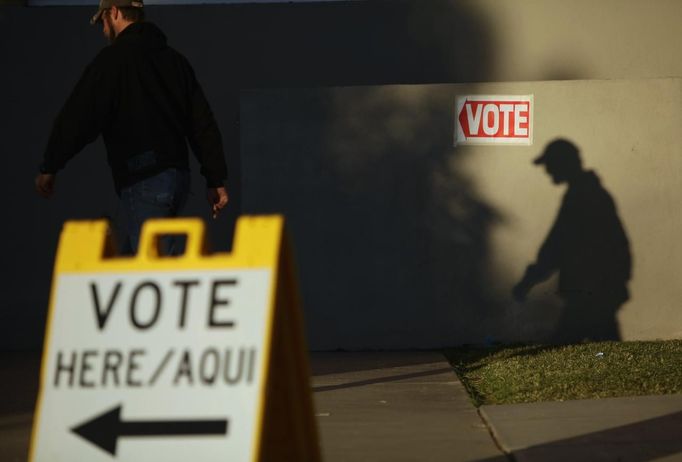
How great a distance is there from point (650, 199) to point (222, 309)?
21.1 feet

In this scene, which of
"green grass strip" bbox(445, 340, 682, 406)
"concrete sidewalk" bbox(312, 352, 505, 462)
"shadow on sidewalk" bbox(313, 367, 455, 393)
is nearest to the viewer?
"concrete sidewalk" bbox(312, 352, 505, 462)

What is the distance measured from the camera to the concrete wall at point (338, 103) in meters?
10.3

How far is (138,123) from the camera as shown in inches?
266

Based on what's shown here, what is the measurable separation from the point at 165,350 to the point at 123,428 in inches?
11.4

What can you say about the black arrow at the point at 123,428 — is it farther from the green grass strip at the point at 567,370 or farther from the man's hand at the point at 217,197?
the green grass strip at the point at 567,370

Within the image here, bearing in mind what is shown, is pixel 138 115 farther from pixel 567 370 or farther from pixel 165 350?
pixel 567 370

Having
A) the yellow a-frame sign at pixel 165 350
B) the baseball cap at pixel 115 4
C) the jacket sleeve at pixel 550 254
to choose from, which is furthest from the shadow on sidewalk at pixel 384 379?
the yellow a-frame sign at pixel 165 350

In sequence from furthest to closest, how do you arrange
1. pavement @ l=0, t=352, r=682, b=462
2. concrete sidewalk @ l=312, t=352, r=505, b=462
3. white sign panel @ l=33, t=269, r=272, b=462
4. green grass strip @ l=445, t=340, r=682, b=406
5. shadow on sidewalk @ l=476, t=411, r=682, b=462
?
green grass strip @ l=445, t=340, r=682, b=406, concrete sidewalk @ l=312, t=352, r=505, b=462, pavement @ l=0, t=352, r=682, b=462, shadow on sidewalk @ l=476, t=411, r=682, b=462, white sign panel @ l=33, t=269, r=272, b=462

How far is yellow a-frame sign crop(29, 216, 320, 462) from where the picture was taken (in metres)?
4.41

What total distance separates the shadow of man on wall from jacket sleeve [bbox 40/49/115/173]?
4.43m

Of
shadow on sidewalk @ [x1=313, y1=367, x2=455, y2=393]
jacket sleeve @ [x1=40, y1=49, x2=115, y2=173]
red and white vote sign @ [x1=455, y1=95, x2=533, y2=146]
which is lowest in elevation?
shadow on sidewalk @ [x1=313, y1=367, x2=455, y2=393]

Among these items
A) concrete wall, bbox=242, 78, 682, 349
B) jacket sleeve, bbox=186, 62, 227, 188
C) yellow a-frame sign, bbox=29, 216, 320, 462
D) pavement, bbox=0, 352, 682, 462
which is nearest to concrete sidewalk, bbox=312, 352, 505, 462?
pavement, bbox=0, 352, 682, 462

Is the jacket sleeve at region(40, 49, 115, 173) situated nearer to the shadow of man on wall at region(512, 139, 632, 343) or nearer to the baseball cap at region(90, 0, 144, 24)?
the baseball cap at region(90, 0, 144, 24)

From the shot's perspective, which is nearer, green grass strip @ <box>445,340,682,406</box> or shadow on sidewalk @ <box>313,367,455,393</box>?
green grass strip @ <box>445,340,682,406</box>
